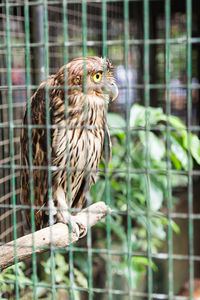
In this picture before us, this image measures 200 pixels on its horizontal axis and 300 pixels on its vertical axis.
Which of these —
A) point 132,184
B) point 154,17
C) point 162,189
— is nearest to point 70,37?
point 154,17

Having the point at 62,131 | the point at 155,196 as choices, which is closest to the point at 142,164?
the point at 155,196

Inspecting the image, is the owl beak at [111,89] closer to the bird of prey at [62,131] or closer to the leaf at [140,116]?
the bird of prey at [62,131]

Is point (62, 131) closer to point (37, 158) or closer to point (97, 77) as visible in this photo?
point (37, 158)

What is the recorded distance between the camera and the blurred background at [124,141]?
1.25 metres

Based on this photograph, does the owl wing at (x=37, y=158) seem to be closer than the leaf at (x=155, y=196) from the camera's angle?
Yes

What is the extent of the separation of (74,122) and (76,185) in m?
0.48

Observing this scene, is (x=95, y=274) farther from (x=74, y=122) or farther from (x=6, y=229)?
(x=74, y=122)

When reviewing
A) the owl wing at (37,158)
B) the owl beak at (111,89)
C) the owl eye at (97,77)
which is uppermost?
the owl eye at (97,77)

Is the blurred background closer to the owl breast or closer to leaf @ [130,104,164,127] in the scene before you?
leaf @ [130,104,164,127]

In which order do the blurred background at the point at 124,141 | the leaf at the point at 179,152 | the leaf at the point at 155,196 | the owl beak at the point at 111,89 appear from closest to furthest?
the blurred background at the point at 124,141 → the leaf at the point at 179,152 → the owl beak at the point at 111,89 → the leaf at the point at 155,196

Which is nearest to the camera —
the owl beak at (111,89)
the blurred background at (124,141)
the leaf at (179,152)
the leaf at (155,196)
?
the blurred background at (124,141)

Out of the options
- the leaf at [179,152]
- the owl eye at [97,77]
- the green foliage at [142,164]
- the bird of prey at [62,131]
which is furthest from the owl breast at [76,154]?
the leaf at [179,152]

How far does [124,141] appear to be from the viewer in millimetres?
2580

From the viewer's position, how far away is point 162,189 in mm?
2275
